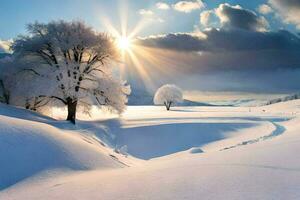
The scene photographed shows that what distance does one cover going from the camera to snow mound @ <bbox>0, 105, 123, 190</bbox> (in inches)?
368

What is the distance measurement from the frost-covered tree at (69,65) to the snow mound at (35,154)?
15.3 meters

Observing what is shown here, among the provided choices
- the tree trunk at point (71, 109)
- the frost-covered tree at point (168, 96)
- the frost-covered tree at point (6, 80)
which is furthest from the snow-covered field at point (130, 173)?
the frost-covered tree at point (168, 96)

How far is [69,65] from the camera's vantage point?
28188mm

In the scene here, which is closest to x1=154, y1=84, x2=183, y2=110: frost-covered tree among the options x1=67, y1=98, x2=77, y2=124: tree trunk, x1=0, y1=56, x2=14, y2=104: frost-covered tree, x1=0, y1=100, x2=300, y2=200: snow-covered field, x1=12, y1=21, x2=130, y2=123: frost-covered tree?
x1=12, y1=21, x2=130, y2=123: frost-covered tree

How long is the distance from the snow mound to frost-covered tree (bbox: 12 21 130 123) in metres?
15.3

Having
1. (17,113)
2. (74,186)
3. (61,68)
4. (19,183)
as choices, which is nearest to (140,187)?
(74,186)

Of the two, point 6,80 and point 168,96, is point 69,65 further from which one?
point 168,96

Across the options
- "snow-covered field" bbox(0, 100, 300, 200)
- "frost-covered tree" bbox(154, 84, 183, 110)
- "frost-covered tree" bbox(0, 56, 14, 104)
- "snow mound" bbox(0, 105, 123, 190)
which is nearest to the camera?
"snow-covered field" bbox(0, 100, 300, 200)

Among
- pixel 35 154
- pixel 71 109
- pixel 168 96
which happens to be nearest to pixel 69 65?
pixel 71 109

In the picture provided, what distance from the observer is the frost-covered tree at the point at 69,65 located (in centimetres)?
2770

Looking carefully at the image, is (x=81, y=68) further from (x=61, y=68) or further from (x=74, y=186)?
(x=74, y=186)

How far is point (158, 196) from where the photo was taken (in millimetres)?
5738

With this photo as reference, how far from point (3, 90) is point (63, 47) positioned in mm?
7839

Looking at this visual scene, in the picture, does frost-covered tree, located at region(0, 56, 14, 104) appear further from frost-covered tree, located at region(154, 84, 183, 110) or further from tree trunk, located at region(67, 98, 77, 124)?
frost-covered tree, located at region(154, 84, 183, 110)
